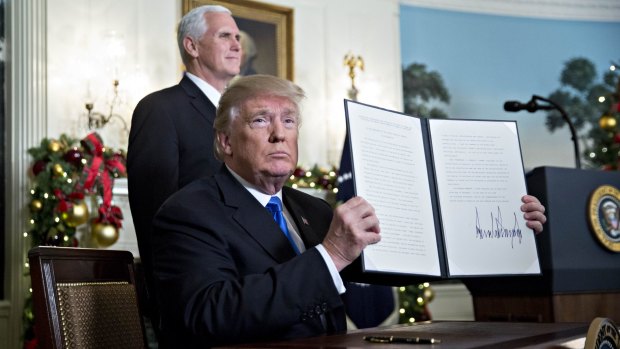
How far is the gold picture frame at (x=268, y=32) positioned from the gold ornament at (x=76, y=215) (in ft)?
7.18

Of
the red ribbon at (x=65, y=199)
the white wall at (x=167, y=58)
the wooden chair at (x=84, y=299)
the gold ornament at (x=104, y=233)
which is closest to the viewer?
the wooden chair at (x=84, y=299)

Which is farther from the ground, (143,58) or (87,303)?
(143,58)

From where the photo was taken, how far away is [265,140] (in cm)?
229

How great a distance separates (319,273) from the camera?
1989 mm

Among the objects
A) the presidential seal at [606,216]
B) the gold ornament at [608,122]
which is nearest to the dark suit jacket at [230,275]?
the presidential seal at [606,216]

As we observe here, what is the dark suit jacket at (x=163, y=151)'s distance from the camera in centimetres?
305

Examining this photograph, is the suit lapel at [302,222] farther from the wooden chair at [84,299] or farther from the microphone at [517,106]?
the microphone at [517,106]

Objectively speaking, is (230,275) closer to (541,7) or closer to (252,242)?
(252,242)

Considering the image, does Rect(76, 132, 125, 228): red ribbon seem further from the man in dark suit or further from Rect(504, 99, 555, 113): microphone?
the man in dark suit

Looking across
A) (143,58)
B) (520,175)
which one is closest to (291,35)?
(143,58)

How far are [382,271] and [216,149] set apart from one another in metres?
0.57

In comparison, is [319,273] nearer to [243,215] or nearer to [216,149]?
[243,215]

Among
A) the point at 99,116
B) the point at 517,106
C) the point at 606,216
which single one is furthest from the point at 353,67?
the point at 606,216

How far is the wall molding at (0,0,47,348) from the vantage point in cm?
603
